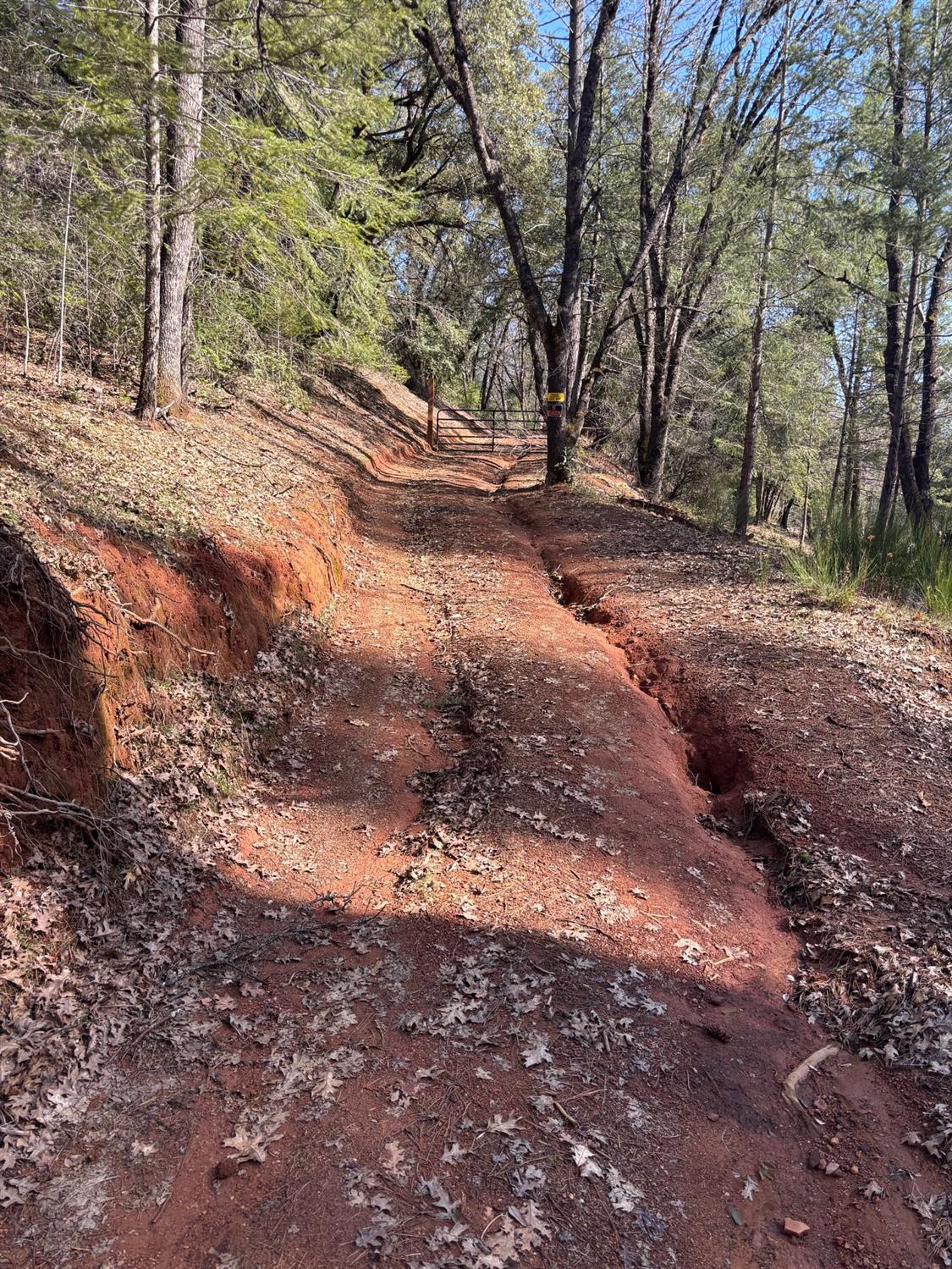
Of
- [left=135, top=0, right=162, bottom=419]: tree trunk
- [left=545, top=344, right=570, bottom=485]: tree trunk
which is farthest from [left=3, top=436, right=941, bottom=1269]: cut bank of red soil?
[left=545, top=344, right=570, bottom=485]: tree trunk

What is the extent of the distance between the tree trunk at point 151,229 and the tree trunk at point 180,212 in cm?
21

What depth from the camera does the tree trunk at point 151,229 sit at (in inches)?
283

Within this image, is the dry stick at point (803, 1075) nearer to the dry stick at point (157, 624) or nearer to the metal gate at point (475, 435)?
the dry stick at point (157, 624)

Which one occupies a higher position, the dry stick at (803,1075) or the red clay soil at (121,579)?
the red clay soil at (121,579)

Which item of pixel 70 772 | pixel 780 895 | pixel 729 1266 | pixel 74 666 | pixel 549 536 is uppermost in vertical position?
pixel 549 536

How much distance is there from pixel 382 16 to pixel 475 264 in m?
12.9

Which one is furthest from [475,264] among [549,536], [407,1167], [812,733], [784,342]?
[407,1167]

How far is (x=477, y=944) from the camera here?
170 inches

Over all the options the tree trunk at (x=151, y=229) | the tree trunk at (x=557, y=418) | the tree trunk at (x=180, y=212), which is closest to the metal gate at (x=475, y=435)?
the tree trunk at (x=557, y=418)

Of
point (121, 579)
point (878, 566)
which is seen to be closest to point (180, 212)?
point (121, 579)

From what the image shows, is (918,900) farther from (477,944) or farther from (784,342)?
(784,342)

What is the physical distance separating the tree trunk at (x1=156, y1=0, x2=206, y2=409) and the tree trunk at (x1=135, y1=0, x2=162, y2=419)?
8.2 inches

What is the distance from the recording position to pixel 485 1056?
141 inches

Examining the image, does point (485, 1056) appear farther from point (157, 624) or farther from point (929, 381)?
point (929, 381)
